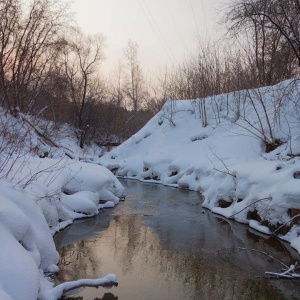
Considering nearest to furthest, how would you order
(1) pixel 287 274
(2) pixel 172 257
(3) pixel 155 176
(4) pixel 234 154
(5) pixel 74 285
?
1. (5) pixel 74 285
2. (1) pixel 287 274
3. (2) pixel 172 257
4. (4) pixel 234 154
5. (3) pixel 155 176

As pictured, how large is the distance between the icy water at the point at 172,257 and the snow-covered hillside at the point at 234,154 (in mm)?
762

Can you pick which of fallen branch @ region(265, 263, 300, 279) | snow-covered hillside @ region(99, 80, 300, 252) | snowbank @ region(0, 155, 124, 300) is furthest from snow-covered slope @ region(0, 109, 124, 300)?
snow-covered hillside @ region(99, 80, 300, 252)

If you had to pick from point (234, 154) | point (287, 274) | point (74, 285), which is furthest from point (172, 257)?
point (234, 154)

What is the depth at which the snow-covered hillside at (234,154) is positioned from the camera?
28.5ft

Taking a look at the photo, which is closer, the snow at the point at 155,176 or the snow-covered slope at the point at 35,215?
the snow-covered slope at the point at 35,215

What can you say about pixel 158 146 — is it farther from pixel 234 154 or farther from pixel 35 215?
pixel 35 215

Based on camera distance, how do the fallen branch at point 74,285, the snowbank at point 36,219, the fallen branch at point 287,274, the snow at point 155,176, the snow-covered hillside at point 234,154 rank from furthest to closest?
the snow-covered hillside at point 234,154, the fallen branch at point 287,274, the snow at point 155,176, the fallen branch at point 74,285, the snowbank at point 36,219

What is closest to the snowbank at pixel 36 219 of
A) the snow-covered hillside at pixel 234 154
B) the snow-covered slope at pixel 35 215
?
the snow-covered slope at pixel 35 215

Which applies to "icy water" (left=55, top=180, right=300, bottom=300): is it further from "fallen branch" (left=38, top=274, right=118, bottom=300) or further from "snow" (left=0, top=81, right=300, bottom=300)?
"snow" (left=0, top=81, right=300, bottom=300)

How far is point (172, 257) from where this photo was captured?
675cm

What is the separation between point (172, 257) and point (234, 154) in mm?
10660

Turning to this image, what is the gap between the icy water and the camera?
5.24m

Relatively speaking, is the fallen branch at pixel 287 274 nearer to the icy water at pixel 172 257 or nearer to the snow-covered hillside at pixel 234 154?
the icy water at pixel 172 257

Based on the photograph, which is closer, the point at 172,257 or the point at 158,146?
the point at 172,257
